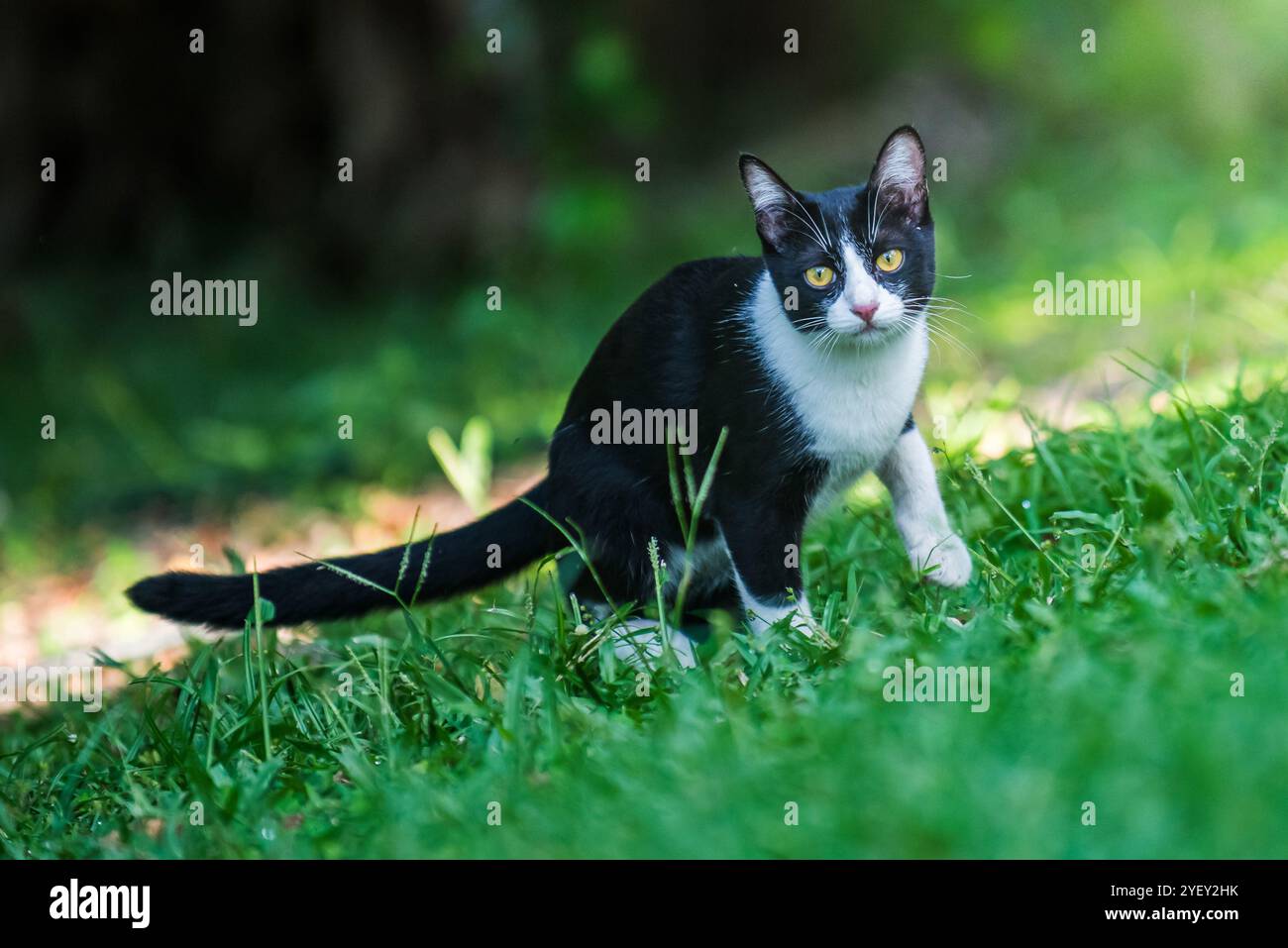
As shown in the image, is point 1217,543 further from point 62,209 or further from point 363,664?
point 62,209

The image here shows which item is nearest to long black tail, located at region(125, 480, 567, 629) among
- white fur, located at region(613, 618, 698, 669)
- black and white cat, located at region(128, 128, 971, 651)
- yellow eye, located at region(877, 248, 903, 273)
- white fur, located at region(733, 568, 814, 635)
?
black and white cat, located at region(128, 128, 971, 651)

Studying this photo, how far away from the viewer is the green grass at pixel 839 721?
1.75m

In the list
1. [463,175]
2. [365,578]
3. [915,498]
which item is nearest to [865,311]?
[915,498]

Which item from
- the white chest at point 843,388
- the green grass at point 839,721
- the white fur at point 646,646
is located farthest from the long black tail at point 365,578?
the white chest at point 843,388

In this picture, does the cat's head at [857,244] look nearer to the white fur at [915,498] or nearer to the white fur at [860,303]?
the white fur at [860,303]

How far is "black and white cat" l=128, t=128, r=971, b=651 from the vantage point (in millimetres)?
2682

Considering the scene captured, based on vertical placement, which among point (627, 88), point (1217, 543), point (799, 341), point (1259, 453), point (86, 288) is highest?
point (627, 88)

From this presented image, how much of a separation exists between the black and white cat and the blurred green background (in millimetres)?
3460

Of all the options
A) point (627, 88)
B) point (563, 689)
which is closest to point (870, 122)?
point (627, 88)

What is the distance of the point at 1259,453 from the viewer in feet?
9.33

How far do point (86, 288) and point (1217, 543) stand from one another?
8156 mm

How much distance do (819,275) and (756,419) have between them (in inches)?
12.9

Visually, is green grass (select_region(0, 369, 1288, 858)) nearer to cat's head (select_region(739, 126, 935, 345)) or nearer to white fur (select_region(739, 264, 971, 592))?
white fur (select_region(739, 264, 971, 592))

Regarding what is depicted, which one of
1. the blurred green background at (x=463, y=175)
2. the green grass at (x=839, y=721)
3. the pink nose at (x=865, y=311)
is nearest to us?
the green grass at (x=839, y=721)
